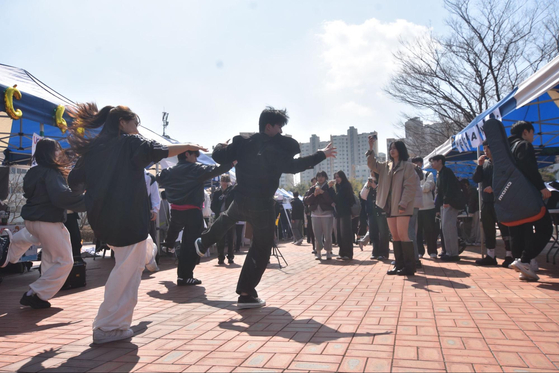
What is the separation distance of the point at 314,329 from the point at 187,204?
336 centimetres

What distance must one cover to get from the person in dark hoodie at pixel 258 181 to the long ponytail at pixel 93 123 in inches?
45.6

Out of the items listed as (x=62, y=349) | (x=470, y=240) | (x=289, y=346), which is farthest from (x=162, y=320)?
(x=470, y=240)

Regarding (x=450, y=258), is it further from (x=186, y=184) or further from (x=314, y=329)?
(x=314, y=329)

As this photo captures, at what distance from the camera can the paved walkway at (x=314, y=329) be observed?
254 centimetres

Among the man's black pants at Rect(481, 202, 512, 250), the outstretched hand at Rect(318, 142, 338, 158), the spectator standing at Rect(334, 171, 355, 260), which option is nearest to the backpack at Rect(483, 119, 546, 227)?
the man's black pants at Rect(481, 202, 512, 250)

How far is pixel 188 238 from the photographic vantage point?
19.8 ft

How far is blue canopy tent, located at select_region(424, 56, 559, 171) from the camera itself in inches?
211

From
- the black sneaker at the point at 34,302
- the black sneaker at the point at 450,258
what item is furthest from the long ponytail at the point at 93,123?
the black sneaker at the point at 450,258

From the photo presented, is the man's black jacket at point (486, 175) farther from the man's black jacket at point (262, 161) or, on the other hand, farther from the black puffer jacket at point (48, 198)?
the black puffer jacket at point (48, 198)

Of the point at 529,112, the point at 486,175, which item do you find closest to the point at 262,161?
the point at 486,175

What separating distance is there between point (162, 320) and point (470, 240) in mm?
10381

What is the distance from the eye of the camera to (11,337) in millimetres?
3426

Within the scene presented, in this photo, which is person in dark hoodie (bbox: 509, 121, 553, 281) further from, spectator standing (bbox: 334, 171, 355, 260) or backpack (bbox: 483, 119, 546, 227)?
spectator standing (bbox: 334, 171, 355, 260)

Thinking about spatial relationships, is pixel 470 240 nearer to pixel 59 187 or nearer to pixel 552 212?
pixel 552 212
